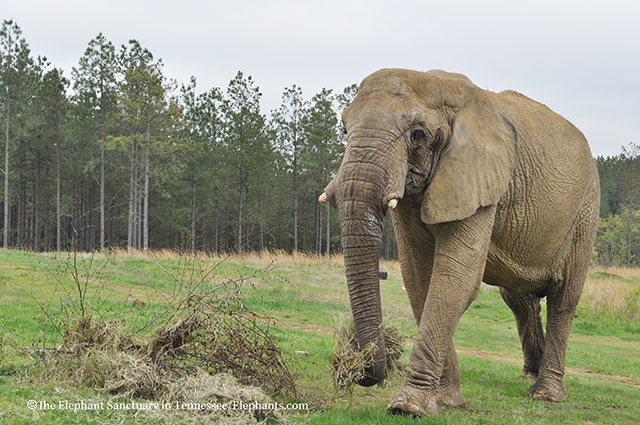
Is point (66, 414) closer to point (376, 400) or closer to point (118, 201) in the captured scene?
point (376, 400)

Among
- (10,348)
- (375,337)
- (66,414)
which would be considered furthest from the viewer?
(10,348)

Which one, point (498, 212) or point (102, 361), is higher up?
point (498, 212)

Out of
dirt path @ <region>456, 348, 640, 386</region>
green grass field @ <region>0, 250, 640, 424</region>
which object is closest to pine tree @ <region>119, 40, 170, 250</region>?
green grass field @ <region>0, 250, 640, 424</region>

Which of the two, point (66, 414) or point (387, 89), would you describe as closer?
point (66, 414)

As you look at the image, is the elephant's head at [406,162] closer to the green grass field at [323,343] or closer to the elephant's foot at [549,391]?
the green grass field at [323,343]

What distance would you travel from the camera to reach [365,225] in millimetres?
5602

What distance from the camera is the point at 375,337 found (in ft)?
19.0

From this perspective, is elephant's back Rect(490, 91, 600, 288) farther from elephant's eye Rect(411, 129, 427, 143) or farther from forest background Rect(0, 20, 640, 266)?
Answer: forest background Rect(0, 20, 640, 266)

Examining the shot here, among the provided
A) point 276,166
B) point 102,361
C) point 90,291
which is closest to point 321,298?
point 90,291

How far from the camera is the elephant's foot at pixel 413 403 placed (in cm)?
574

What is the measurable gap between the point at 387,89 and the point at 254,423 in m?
3.32

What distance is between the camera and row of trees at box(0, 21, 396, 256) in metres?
44.6

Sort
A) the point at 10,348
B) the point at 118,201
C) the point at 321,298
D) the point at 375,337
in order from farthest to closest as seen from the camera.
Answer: the point at 118,201 < the point at 321,298 < the point at 10,348 < the point at 375,337

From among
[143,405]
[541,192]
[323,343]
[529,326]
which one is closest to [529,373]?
[529,326]
